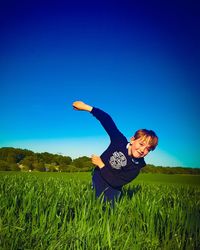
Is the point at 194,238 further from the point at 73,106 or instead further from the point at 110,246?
the point at 73,106

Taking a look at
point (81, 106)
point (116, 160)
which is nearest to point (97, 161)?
point (116, 160)

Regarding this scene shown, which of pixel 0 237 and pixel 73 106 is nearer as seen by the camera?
pixel 0 237

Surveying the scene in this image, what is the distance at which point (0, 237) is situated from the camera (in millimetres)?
2369

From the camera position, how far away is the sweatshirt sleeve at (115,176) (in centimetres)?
420

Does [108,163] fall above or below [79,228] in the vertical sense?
above

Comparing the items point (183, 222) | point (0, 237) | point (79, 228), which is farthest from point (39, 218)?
point (183, 222)

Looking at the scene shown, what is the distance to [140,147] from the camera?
162 inches

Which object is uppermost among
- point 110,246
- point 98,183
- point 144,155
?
point 144,155

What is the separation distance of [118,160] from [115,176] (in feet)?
0.61

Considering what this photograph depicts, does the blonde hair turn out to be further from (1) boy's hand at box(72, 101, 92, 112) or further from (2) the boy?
(1) boy's hand at box(72, 101, 92, 112)

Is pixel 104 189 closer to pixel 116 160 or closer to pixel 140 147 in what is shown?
pixel 116 160

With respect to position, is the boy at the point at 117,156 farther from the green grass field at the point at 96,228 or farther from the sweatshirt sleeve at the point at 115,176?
the green grass field at the point at 96,228

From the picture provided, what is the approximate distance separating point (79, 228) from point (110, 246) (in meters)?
0.36

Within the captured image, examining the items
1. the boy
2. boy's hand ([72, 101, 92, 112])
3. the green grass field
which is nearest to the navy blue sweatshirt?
the boy
